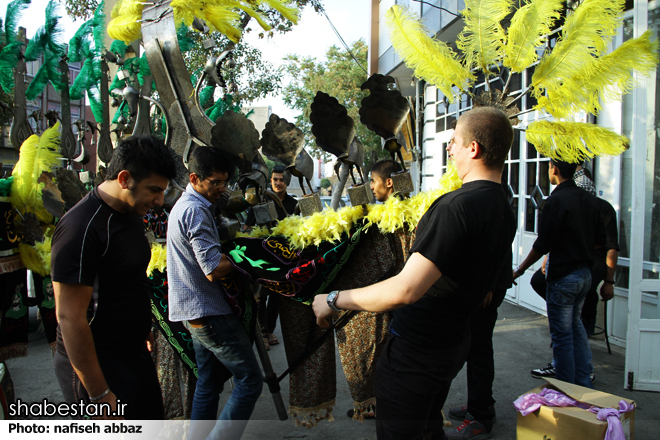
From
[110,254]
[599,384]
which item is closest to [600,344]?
[599,384]

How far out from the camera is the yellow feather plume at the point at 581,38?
229 cm

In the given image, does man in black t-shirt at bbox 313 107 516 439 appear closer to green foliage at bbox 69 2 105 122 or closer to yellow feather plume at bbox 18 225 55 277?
yellow feather plume at bbox 18 225 55 277

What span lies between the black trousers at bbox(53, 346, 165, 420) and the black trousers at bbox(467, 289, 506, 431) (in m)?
2.03

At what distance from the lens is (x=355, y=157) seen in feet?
9.34

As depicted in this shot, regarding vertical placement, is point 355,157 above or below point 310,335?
above

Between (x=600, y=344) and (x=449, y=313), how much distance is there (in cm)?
409

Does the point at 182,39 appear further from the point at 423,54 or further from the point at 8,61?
the point at 423,54

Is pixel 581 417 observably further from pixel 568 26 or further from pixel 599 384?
pixel 568 26

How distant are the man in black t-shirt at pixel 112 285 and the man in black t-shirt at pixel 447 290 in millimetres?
908

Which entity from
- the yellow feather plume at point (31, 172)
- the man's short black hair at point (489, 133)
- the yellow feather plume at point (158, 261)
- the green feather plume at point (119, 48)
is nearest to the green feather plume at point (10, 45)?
the green feather plume at point (119, 48)

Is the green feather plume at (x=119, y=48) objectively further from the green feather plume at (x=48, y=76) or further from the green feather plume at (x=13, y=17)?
the green feather plume at (x=13, y=17)

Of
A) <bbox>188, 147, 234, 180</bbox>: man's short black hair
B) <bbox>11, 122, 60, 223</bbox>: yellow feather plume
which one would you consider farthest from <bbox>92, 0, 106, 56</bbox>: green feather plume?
<bbox>188, 147, 234, 180</bbox>: man's short black hair

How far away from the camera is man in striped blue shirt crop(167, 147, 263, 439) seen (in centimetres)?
229

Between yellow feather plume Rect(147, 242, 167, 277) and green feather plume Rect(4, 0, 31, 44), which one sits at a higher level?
green feather plume Rect(4, 0, 31, 44)
